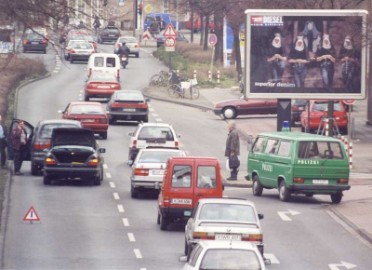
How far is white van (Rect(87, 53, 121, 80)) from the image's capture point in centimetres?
6619

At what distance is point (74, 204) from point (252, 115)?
24.4 meters

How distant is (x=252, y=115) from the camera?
188 ft

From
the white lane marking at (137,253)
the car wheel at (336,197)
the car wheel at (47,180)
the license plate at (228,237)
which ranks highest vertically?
the license plate at (228,237)

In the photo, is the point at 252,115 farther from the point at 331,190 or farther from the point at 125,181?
the point at 331,190

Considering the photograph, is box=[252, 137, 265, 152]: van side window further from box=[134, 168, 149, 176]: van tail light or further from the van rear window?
box=[134, 168, 149, 176]: van tail light

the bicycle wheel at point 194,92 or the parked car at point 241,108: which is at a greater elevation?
the bicycle wheel at point 194,92

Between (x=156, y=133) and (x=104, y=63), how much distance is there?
81.8ft

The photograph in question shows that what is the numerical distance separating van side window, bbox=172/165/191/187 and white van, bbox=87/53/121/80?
3705 cm

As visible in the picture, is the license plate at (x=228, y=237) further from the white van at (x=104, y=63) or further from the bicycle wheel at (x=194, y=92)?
the white van at (x=104, y=63)

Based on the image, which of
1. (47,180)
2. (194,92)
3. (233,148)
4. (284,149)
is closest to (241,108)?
(194,92)

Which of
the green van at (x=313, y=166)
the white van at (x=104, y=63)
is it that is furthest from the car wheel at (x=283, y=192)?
the white van at (x=104, y=63)

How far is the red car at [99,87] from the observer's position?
59.4 metres

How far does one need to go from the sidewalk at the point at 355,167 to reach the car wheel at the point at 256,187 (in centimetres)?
228

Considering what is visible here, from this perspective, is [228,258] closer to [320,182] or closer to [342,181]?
[320,182]
